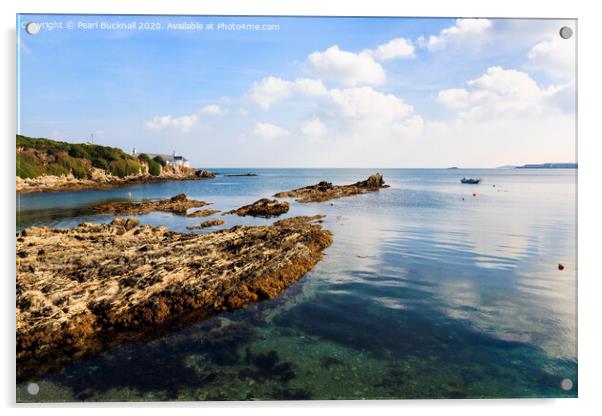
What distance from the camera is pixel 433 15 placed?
693 centimetres

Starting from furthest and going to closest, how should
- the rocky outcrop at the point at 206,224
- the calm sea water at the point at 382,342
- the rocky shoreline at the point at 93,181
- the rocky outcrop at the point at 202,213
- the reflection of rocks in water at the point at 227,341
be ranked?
the rocky outcrop at the point at 202,213
the rocky shoreline at the point at 93,181
the rocky outcrop at the point at 206,224
the reflection of rocks in water at the point at 227,341
the calm sea water at the point at 382,342

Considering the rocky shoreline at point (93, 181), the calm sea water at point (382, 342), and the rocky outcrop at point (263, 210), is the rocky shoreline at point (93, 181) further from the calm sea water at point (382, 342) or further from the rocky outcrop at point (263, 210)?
the rocky outcrop at point (263, 210)

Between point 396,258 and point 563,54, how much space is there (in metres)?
6.84

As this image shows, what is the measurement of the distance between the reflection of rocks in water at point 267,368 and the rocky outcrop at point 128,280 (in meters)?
1.76

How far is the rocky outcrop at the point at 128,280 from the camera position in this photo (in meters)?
6.65

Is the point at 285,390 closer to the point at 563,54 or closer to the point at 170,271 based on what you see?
the point at 170,271

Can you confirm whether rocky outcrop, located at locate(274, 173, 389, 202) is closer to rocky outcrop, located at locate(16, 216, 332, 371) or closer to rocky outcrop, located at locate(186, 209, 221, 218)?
rocky outcrop, located at locate(186, 209, 221, 218)

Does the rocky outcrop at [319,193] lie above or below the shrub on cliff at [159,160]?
below

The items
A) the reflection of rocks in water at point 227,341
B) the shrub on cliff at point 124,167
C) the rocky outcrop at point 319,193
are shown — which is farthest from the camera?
the shrub on cliff at point 124,167

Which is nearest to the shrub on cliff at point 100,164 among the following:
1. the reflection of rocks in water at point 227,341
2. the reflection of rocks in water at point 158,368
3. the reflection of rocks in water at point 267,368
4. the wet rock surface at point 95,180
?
the wet rock surface at point 95,180

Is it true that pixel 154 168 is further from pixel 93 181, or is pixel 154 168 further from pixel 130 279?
pixel 130 279

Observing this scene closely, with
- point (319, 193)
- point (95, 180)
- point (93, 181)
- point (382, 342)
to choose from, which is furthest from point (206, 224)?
point (95, 180)

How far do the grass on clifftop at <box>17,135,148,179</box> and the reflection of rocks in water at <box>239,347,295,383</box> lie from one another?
29.4 feet
